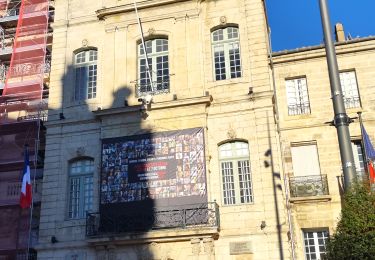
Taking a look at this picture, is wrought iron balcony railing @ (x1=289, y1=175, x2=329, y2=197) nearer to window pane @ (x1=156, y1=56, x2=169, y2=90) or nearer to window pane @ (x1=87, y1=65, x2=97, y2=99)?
window pane @ (x1=156, y1=56, x2=169, y2=90)

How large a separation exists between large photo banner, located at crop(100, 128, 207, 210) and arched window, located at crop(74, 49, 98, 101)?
8.87 ft

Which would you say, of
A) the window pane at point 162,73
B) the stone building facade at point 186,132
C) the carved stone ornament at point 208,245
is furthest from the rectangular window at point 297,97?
the carved stone ornament at point 208,245

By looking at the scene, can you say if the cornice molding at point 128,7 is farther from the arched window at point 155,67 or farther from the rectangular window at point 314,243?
the rectangular window at point 314,243

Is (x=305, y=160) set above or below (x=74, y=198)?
above

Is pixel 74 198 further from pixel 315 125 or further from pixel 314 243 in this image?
pixel 315 125

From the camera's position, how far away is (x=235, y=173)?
17.7m

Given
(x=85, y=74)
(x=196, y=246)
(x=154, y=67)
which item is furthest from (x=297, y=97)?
(x=85, y=74)

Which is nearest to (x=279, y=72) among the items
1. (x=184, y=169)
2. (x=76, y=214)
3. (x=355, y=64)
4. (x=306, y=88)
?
(x=306, y=88)

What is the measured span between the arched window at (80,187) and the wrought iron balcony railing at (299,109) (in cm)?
791

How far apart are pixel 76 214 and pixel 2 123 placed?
6.52 meters

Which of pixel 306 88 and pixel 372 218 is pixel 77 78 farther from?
pixel 372 218

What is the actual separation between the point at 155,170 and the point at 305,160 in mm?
5617

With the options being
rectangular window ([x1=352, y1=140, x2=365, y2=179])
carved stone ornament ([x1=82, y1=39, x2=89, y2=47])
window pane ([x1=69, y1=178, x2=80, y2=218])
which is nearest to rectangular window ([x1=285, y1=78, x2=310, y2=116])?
rectangular window ([x1=352, y1=140, x2=365, y2=179])

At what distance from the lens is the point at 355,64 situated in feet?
63.3
